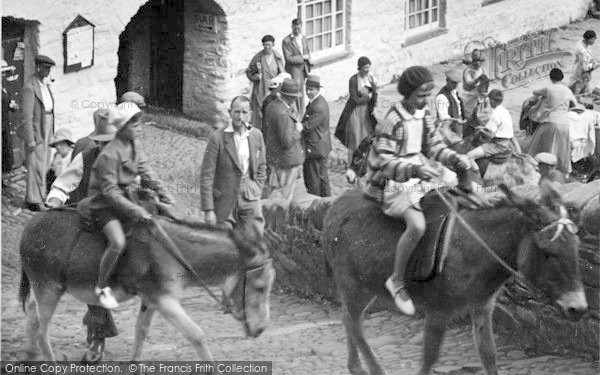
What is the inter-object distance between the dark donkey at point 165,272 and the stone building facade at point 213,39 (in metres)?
6.21

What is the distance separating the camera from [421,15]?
967 inches

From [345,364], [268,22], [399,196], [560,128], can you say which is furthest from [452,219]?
[268,22]

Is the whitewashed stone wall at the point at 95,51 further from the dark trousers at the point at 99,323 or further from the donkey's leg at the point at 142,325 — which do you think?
the donkey's leg at the point at 142,325

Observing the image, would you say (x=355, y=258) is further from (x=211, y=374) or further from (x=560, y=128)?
(x=560, y=128)

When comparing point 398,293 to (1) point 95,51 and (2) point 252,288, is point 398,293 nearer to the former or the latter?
(2) point 252,288

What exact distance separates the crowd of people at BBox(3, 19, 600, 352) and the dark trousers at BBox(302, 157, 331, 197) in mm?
12

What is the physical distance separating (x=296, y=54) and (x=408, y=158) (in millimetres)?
9301

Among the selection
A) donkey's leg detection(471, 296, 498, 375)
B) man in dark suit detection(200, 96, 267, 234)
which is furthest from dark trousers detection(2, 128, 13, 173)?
donkey's leg detection(471, 296, 498, 375)

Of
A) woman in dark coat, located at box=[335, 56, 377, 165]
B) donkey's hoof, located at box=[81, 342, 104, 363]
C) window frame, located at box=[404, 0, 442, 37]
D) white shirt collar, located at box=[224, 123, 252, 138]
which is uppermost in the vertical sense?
window frame, located at box=[404, 0, 442, 37]

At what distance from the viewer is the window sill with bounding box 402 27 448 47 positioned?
23.9 m

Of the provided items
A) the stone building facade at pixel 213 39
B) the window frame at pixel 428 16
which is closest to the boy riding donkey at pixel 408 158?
the stone building facade at pixel 213 39

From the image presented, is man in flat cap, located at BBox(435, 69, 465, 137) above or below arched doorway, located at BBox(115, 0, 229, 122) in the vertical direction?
below

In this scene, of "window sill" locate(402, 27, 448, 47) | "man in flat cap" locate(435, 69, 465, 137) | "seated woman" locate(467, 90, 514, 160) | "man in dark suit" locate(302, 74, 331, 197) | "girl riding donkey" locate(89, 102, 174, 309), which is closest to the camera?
"girl riding donkey" locate(89, 102, 174, 309)

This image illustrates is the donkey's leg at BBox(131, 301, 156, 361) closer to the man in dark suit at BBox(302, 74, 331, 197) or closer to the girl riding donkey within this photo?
the girl riding donkey
